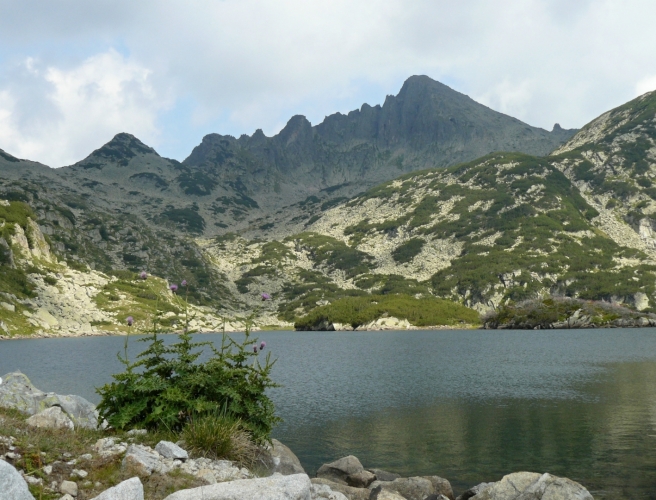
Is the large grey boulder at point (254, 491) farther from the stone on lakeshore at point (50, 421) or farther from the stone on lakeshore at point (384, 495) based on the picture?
the stone on lakeshore at point (384, 495)

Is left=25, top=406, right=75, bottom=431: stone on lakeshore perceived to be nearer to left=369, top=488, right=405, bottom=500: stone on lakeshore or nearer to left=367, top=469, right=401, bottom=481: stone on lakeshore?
left=369, top=488, right=405, bottom=500: stone on lakeshore

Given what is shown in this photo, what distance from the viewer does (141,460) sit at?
11008 millimetres

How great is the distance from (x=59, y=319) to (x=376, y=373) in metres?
131

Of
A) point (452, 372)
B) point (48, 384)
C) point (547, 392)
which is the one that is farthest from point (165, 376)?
point (452, 372)

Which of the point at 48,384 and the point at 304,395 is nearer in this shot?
the point at 304,395

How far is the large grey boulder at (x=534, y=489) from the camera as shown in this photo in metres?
16.6

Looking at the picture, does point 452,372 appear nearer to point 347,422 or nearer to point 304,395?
point 304,395

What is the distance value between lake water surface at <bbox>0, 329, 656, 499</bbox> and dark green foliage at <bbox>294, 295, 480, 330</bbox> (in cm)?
11130

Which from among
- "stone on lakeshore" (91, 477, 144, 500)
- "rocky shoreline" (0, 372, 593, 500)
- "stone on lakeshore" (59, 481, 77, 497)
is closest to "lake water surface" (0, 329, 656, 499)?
"rocky shoreline" (0, 372, 593, 500)

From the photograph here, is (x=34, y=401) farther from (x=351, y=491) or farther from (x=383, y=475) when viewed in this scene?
(x=383, y=475)

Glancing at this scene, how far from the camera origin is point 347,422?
34031mm

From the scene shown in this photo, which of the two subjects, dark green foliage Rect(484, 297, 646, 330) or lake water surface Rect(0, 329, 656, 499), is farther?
dark green foliage Rect(484, 297, 646, 330)

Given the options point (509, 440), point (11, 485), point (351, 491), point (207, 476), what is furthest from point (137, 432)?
point (509, 440)

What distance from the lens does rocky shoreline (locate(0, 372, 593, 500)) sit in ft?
29.9
